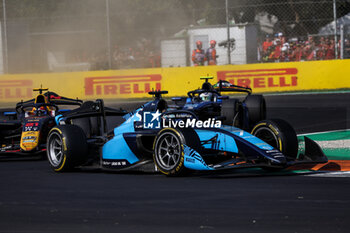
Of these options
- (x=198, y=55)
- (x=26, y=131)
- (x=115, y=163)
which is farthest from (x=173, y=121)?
(x=198, y=55)

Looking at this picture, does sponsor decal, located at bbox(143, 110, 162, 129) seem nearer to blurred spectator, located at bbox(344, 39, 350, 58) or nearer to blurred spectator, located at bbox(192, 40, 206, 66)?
blurred spectator, located at bbox(344, 39, 350, 58)

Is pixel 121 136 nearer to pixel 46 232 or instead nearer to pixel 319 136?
pixel 46 232

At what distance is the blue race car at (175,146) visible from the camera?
8.40m

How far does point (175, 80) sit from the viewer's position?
82.2 feet

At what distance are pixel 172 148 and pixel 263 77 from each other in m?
16.3

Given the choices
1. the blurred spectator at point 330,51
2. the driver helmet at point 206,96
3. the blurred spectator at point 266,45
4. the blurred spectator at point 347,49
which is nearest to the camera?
the driver helmet at point 206,96

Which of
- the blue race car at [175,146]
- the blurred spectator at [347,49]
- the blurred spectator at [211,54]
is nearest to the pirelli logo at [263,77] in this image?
the blurred spectator at [211,54]

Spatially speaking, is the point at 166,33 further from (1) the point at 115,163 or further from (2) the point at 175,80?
(1) the point at 115,163

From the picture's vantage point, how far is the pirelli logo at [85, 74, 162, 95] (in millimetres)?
24953

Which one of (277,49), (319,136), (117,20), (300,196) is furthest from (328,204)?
(117,20)

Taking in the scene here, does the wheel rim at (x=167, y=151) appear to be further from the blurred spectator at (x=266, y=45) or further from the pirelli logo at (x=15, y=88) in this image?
the blurred spectator at (x=266, y=45)

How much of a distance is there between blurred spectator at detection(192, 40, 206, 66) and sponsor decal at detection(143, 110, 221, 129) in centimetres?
1638

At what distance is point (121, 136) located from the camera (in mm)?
9453

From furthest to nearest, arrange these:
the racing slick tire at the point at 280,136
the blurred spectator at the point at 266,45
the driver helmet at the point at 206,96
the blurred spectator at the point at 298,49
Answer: the blurred spectator at the point at 266,45
the blurred spectator at the point at 298,49
the driver helmet at the point at 206,96
the racing slick tire at the point at 280,136
